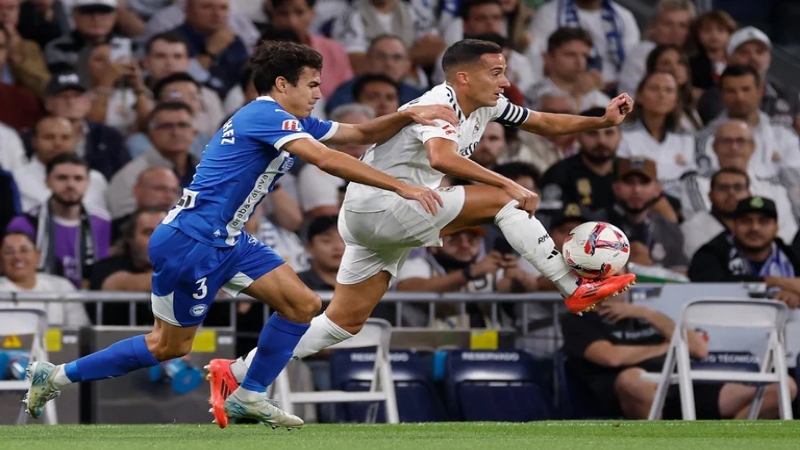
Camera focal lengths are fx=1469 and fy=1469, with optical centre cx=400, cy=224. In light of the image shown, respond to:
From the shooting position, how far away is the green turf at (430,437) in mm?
7121

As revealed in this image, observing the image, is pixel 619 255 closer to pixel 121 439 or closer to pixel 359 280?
pixel 359 280

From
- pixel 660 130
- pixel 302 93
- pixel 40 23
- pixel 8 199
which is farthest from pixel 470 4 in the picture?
pixel 302 93

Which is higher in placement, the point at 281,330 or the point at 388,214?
the point at 388,214

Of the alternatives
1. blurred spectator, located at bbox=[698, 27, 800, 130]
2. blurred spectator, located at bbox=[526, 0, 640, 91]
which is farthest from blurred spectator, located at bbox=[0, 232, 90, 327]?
blurred spectator, located at bbox=[698, 27, 800, 130]

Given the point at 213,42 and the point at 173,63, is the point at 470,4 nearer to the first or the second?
the point at 213,42

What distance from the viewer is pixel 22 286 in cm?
1087

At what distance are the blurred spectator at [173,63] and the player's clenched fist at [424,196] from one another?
530 cm

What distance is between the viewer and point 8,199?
1134 cm

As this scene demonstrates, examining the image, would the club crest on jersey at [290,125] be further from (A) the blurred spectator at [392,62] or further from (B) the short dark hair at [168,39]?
(A) the blurred spectator at [392,62]

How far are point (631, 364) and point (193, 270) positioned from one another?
4485 millimetres

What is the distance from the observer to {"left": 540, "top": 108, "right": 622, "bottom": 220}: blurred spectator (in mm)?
12461

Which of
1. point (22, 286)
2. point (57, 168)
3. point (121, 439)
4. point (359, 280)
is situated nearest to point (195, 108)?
point (57, 168)

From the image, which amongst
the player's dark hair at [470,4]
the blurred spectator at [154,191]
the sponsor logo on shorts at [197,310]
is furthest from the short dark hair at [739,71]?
the sponsor logo on shorts at [197,310]

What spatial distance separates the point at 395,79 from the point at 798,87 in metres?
4.56
